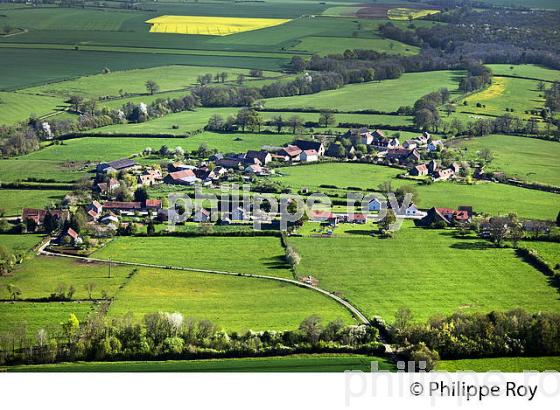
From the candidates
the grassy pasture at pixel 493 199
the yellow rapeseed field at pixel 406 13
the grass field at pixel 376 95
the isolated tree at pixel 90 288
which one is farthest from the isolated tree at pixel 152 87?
the isolated tree at pixel 90 288

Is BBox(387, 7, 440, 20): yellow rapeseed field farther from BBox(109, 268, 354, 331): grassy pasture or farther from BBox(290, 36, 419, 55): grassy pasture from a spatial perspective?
BBox(109, 268, 354, 331): grassy pasture

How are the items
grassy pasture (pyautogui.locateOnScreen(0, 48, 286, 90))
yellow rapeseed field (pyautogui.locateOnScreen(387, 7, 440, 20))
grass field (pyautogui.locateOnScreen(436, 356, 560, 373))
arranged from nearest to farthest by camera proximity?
grass field (pyautogui.locateOnScreen(436, 356, 560, 373)) < grassy pasture (pyautogui.locateOnScreen(0, 48, 286, 90)) < yellow rapeseed field (pyautogui.locateOnScreen(387, 7, 440, 20))

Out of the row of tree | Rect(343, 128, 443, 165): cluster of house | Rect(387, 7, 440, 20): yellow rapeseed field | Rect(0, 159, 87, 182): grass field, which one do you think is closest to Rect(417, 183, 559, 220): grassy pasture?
Rect(343, 128, 443, 165): cluster of house

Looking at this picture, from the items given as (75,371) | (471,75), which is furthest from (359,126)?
(75,371)

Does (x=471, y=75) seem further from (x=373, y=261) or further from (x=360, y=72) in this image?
(x=373, y=261)

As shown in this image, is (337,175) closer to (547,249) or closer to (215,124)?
(215,124)

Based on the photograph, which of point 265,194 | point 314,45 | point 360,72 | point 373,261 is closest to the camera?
point 373,261

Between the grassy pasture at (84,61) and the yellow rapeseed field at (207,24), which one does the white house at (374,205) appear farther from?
the yellow rapeseed field at (207,24)
